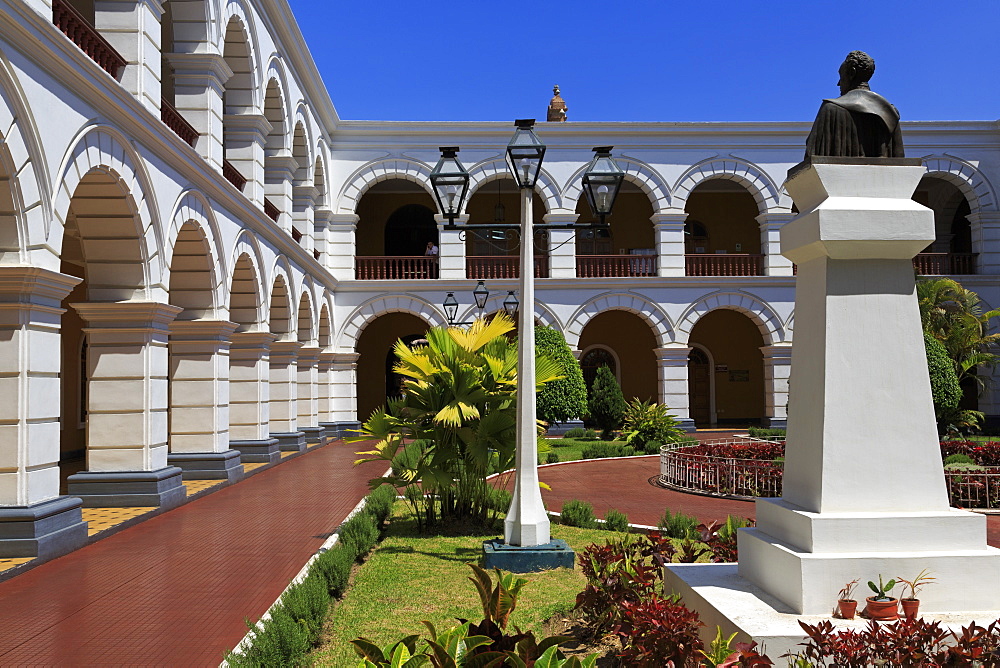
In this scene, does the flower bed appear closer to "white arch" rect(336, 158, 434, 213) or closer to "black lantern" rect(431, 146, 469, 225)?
"black lantern" rect(431, 146, 469, 225)

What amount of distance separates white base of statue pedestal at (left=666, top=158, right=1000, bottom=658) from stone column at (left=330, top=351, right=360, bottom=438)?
21826mm

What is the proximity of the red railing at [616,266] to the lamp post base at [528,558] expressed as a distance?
18364mm

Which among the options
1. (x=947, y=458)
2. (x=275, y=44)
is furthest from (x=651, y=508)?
(x=275, y=44)

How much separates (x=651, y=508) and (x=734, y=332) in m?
19.5

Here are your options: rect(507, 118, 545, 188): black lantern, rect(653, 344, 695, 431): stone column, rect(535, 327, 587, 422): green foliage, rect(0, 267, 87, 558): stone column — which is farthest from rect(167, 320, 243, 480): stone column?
rect(653, 344, 695, 431): stone column

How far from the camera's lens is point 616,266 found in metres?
26.6

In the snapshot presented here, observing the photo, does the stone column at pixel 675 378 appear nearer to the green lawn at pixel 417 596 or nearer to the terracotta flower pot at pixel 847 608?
the green lawn at pixel 417 596

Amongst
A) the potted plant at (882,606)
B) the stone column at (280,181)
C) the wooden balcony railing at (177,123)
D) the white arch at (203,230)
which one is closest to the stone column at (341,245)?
the stone column at (280,181)

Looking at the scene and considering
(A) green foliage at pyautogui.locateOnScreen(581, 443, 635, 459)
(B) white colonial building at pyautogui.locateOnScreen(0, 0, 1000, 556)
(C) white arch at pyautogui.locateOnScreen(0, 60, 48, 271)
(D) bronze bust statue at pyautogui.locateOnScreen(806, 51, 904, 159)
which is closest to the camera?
(D) bronze bust statue at pyautogui.locateOnScreen(806, 51, 904, 159)

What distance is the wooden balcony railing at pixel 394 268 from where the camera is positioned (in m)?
26.2

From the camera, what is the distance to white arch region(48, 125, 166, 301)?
8578 millimetres

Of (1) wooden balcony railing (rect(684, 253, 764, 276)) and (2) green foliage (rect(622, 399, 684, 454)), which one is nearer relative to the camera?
(2) green foliage (rect(622, 399, 684, 454))

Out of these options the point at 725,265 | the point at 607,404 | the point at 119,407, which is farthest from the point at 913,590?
the point at 725,265

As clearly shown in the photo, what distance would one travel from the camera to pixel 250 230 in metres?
15.7
